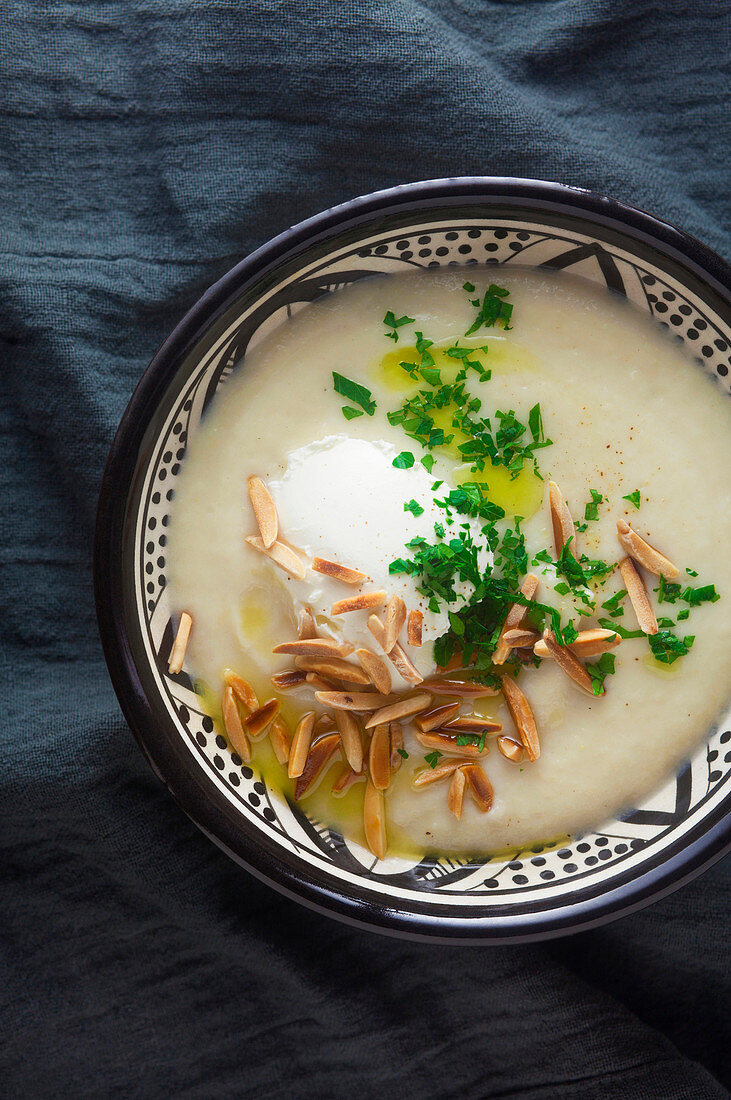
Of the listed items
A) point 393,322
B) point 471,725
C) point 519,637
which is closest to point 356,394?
point 393,322

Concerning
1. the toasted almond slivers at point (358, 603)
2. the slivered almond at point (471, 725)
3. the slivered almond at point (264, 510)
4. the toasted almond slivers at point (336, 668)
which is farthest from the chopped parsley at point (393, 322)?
the slivered almond at point (471, 725)

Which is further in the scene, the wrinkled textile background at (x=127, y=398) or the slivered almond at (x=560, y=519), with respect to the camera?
the wrinkled textile background at (x=127, y=398)

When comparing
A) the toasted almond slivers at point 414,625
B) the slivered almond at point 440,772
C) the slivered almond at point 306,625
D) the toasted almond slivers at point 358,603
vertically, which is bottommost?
the slivered almond at point 440,772

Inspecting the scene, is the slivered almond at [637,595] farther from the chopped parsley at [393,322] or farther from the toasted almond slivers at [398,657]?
the chopped parsley at [393,322]

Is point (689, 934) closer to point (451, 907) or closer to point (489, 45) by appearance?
point (451, 907)

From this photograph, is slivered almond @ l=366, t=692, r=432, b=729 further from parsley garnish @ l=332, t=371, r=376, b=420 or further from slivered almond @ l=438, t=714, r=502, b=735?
parsley garnish @ l=332, t=371, r=376, b=420

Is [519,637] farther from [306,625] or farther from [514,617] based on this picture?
[306,625]

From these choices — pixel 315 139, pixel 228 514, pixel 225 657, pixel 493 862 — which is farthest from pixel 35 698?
pixel 315 139

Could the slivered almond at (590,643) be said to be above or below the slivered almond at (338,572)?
below
